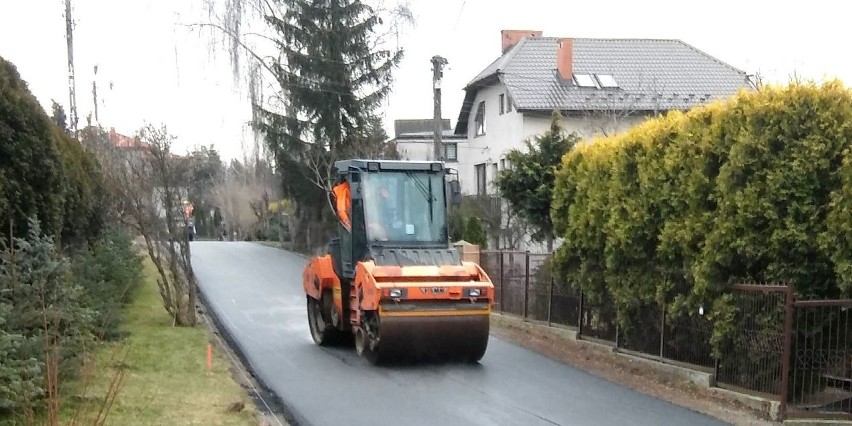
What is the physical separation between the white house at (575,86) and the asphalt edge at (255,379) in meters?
15.2

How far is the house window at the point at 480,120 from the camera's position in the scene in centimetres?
3684

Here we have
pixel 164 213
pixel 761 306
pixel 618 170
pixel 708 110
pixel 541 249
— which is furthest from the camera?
pixel 541 249

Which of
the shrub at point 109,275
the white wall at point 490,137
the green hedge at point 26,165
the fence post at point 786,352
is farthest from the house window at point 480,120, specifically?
the fence post at point 786,352

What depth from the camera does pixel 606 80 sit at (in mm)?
34531

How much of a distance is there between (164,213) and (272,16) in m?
18.4

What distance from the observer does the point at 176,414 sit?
8797 mm

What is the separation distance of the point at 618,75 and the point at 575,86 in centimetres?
257

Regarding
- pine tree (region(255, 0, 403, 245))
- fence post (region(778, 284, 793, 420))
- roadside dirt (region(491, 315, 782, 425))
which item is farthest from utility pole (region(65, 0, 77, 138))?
fence post (region(778, 284, 793, 420))

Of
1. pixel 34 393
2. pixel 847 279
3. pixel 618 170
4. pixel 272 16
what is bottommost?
pixel 34 393

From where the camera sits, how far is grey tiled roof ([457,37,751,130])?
32.7 m

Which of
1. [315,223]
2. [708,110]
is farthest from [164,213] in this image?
[315,223]

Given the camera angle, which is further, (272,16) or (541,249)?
(272,16)

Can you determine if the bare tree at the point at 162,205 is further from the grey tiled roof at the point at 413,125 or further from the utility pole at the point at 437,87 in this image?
the grey tiled roof at the point at 413,125

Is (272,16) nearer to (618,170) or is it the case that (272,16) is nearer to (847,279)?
(618,170)
